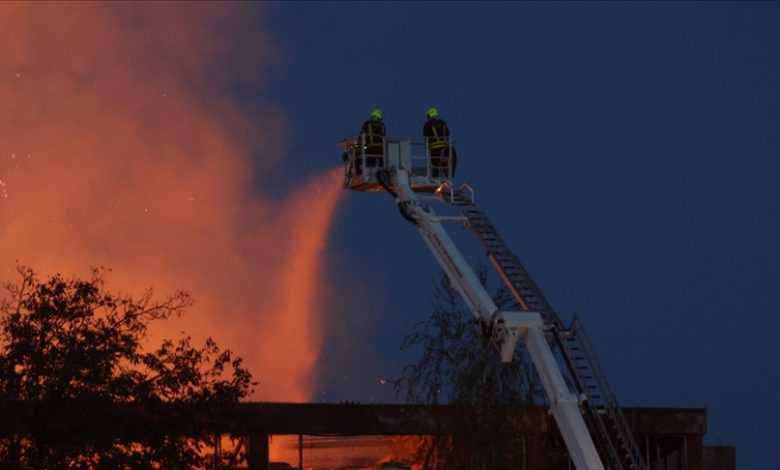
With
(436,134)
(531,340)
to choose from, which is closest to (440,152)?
(436,134)

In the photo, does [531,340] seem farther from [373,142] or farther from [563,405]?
[373,142]

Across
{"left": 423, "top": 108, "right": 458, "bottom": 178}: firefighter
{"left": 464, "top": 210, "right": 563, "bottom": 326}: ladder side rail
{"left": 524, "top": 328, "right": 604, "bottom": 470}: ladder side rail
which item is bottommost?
{"left": 524, "top": 328, "right": 604, "bottom": 470}: ladder side rail

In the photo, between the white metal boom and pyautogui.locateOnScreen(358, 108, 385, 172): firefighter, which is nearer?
the white metal boom

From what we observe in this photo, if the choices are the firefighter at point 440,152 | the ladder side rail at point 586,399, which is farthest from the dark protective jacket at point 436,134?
the ladder side rail at point 586,399

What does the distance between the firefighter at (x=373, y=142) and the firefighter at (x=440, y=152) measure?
104 cm

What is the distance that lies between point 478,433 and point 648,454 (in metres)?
5.38

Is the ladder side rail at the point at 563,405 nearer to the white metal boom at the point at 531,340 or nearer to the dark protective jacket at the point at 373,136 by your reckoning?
the white metal boom at the point at 531,340

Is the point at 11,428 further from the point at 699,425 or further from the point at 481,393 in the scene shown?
the point at 699,425

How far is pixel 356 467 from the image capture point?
41250 millimetres

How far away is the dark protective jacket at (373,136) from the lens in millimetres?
38406

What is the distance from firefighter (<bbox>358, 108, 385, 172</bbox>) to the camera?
126 feet

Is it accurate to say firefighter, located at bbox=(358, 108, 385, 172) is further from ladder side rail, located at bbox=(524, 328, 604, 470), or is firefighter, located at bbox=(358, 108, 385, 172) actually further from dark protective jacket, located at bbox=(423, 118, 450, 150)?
ladder side rail, located at bbox=(524, 328, 604, 470)

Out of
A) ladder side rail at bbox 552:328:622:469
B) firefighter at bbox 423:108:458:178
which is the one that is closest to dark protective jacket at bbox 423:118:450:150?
firefighter at bbox 423:108:458:178

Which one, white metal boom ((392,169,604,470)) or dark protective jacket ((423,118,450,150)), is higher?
dark protective jacket ((423,118,450,150))
